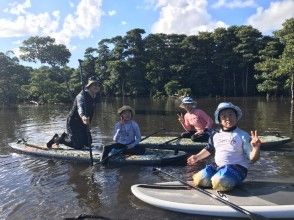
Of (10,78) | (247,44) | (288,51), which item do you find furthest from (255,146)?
(10,78)

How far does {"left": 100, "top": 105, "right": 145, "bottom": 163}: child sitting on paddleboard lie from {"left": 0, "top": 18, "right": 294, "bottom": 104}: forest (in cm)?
4477

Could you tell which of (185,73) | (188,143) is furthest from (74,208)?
(185,73)

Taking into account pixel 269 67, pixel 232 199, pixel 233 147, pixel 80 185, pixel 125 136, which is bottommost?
pixel 80 185

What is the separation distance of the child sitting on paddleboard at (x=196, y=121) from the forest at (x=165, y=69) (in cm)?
4297

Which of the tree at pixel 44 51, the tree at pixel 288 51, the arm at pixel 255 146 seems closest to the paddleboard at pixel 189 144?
the arm at pixel 255 146

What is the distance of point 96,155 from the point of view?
1253 cm

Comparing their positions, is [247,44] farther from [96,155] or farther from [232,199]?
[232,199]

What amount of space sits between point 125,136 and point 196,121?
2.56m

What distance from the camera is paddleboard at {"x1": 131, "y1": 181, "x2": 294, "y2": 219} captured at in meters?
6.86

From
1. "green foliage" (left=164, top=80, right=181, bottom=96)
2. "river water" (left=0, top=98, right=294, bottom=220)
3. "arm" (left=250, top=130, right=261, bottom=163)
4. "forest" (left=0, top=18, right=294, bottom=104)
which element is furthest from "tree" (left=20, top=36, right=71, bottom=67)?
"arm" (left=250, top=130, right=261, bottom=163)

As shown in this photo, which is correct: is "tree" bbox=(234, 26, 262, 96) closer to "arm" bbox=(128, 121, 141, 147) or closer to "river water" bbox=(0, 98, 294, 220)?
"river water" bbox=(0, 98, 294, 220)

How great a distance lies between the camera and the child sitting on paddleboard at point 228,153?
24.5 ft

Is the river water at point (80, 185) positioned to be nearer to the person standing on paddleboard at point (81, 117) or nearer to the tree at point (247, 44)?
the person standing on paddleboard at point (81, 117)

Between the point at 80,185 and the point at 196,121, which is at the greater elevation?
the point at 196,121
